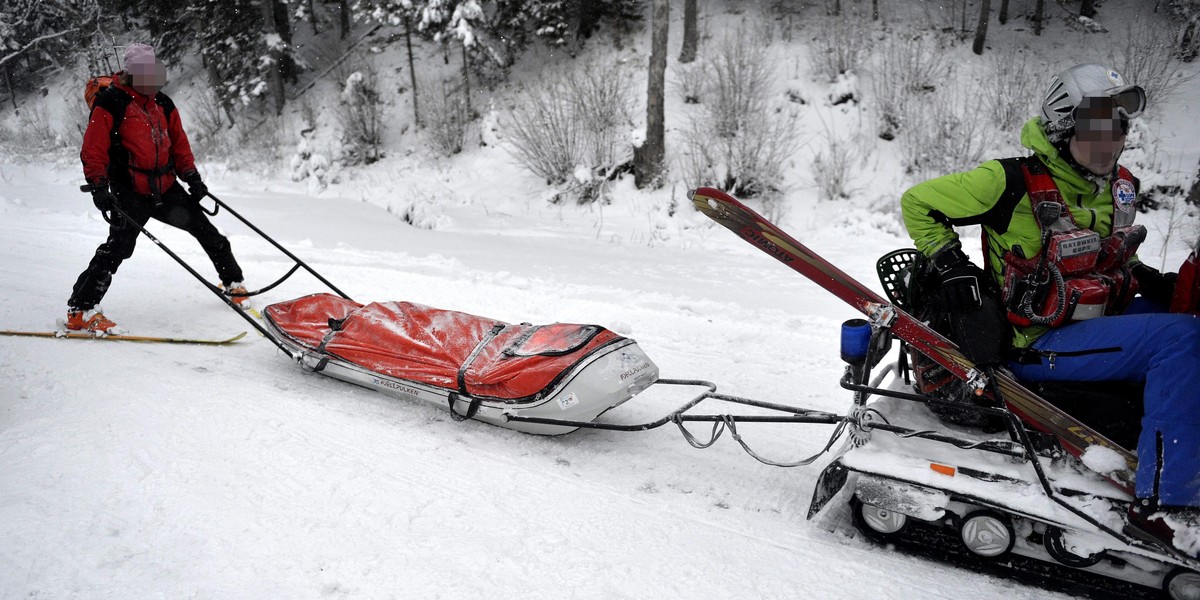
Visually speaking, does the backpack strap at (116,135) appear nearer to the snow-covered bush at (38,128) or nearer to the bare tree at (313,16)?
the bare tree at (313,16)

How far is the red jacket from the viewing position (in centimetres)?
469

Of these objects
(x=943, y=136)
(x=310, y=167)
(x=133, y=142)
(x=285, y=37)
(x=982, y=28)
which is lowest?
(x=310, y=167)

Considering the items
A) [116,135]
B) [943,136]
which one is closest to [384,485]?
[116,135]

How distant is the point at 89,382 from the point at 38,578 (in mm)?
1973

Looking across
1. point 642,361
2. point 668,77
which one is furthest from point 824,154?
point 642,361

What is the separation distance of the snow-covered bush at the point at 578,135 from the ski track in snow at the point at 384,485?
7.17 metres

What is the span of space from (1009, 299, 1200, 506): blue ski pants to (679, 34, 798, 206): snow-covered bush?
8.45m

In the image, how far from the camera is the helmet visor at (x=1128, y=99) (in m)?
2.54

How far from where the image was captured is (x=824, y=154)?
1170 centimetres

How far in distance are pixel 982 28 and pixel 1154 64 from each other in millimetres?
3424

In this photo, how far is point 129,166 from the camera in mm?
4969

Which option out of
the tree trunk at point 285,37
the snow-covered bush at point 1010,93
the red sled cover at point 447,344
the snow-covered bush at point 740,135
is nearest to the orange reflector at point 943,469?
the red sled cover at point 447,344

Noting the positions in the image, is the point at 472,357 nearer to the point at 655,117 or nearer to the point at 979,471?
the point at 979,471

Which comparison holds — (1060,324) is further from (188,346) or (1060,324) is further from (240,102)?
(240,102)
